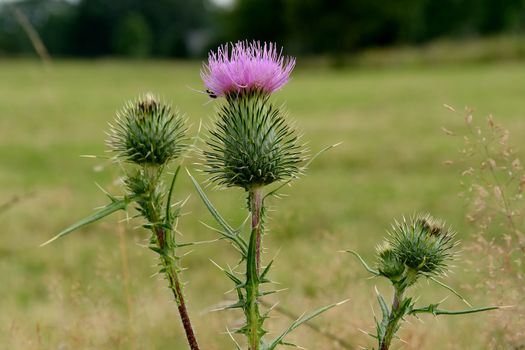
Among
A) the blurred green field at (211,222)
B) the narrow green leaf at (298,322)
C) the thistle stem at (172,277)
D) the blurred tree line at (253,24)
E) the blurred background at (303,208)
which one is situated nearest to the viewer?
the narrow green leaf at (298,322)

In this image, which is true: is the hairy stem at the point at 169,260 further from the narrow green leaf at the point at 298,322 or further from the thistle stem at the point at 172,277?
the narrow green leaf at the point at 298,322

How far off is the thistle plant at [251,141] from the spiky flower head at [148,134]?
0.37 ft

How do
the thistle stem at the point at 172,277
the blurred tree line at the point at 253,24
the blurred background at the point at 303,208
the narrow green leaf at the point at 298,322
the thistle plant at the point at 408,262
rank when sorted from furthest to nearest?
the blurred tree line at the point at 253,24, the blurred background at the point at 303,208, the thistle plant at the point at 408,262, the thistle stem at the point at 172,277, the narrow green leaf at the point at 298,322

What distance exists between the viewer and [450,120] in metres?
16.7

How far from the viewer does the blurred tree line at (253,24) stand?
5731cm

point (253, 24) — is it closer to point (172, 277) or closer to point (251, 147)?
point (251, 147)

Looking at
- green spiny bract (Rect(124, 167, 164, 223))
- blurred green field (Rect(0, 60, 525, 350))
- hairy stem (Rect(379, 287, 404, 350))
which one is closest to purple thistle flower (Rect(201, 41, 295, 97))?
blurred green field (Rect(0, 60, 525, 350))

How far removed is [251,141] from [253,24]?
62581mm

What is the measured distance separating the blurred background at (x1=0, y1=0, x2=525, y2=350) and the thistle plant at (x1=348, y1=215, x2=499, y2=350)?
0.93 feet

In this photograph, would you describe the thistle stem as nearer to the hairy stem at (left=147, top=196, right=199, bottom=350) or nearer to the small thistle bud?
the hairy stem at (left=147, top=196, right=199, bottom=350)

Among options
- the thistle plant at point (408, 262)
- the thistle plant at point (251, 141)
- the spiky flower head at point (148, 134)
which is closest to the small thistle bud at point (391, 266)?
the thistle plant at point (408, 262)

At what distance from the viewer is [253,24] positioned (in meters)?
62.9

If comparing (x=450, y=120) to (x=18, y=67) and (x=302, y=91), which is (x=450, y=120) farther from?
(x=18, y=67)

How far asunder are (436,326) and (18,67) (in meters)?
52.9
